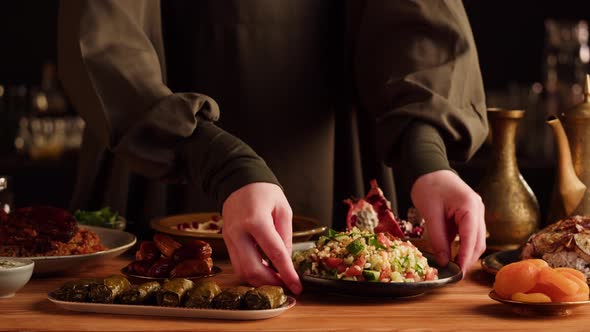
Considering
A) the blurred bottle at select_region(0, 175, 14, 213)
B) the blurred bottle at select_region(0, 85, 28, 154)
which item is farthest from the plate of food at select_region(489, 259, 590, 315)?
the blurred bottle at select_region(0, 85, 28, 154)

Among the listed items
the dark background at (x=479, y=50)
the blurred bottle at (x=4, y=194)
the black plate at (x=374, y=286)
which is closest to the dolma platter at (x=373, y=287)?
the black plate at (x=374, y=286)

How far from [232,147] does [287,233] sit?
0.59ft

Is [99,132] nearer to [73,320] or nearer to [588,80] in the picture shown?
[73,320]

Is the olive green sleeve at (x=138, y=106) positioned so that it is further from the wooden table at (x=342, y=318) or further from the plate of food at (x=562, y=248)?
the plate of food at (x=562, y=248)

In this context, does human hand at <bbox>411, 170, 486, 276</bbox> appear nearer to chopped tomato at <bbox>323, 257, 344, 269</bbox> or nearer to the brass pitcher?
chopped tomato at <bbox>323, 257, 344, 269</bbox>

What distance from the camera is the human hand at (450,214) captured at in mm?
1290

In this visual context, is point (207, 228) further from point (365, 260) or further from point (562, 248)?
point (562, 248)

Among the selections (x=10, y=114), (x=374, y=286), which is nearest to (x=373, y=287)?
(x=374, y=286)

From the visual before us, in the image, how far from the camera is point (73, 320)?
1.08 m

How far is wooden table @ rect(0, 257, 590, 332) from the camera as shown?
Answer: 3.49 feet

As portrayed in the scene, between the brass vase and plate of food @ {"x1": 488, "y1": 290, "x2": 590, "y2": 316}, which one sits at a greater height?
the brass vase

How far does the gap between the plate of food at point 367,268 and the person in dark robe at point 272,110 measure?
0.17ft

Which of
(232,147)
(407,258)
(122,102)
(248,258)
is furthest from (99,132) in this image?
(407,258)

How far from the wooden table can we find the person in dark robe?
0.07m
